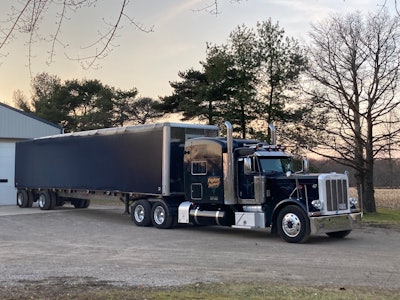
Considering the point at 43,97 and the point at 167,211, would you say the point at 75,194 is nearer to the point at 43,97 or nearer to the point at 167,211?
the point at 167,211

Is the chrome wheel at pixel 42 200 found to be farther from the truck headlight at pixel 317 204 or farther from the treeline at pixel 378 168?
the treeline at pixel 378 168

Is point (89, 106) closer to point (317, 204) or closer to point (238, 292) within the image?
point (317, 204)

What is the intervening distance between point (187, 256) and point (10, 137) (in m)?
20.3

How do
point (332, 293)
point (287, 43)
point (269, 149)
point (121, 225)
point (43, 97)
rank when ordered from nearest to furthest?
point (332, 293), point (269, 149), point (121, 225), point (287, 43), point (43, 97)

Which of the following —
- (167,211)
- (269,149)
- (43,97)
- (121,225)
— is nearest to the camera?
(269,149)

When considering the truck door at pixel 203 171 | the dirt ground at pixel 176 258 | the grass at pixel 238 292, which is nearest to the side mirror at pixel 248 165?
the truck door at pixel 203 171

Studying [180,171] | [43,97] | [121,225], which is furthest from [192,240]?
Answer: [43,97]

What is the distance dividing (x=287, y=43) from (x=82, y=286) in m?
34.1

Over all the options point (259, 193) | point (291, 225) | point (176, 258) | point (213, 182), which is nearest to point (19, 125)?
point (213, 182)

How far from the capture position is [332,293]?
7.24m

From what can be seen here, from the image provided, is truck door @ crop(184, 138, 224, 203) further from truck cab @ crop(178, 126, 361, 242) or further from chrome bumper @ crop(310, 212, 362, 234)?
chrome bumper @ crop(310, 212, 362, 234)

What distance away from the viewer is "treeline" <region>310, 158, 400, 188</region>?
3212cm

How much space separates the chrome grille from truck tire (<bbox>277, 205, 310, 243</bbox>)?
0.83 m

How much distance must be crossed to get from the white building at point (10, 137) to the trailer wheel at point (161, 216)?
13840 mm
